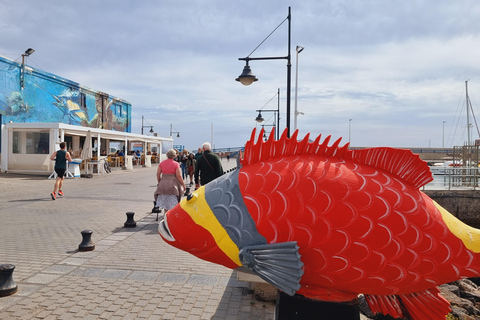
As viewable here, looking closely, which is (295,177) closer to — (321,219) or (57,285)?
(321,219)

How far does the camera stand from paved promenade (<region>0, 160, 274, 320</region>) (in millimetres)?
3586

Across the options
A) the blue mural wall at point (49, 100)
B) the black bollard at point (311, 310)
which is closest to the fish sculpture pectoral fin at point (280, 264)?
the black bollard at point (311, 310)

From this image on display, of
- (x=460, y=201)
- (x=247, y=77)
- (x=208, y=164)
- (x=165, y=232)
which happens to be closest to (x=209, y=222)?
(x=165, y=232)

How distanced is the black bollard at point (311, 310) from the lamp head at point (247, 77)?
6.62 m

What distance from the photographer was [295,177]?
7.26ft

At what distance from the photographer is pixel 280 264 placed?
1973mm

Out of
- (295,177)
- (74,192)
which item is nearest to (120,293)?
(295,177)

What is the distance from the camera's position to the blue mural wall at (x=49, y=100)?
2084 cm

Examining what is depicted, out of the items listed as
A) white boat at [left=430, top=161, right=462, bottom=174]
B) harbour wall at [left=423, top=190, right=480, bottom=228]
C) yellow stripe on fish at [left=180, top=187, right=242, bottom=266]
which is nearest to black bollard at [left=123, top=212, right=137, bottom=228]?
yellow stripe on fish at [left=180, top=187, right=242, bottom=266]

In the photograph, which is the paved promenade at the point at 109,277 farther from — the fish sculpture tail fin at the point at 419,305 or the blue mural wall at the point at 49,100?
the blue mural wall at the point at 49,100

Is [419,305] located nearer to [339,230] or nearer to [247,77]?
[339,230]

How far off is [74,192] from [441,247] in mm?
12632

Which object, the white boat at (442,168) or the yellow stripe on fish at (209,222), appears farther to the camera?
the white boat at (442,168)

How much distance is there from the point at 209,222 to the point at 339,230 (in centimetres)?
85
